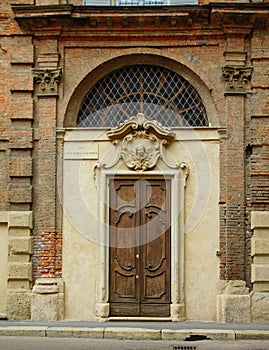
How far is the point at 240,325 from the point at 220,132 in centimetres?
374

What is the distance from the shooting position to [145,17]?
1175cm

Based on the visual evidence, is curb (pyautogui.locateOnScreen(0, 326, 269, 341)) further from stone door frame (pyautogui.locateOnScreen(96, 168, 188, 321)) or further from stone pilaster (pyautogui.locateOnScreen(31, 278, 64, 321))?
stone door frame (pyautogui.locateOnScreen(96, 168, 188, 321))

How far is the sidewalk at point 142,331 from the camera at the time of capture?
10352mm

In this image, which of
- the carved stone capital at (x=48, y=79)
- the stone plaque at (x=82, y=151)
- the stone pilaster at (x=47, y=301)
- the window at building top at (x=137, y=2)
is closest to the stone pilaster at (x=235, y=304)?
the stone pilaster at (x=47, y=301)

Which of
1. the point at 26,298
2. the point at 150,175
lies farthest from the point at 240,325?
the point at 26,298

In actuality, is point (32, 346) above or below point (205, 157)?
below

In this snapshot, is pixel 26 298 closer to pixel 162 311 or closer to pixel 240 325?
pixel 162 311

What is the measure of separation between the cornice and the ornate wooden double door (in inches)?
124

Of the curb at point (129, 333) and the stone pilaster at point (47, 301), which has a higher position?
the stone pilaster at point (47, 301)

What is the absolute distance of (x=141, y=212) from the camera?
→ 11867 millimetres

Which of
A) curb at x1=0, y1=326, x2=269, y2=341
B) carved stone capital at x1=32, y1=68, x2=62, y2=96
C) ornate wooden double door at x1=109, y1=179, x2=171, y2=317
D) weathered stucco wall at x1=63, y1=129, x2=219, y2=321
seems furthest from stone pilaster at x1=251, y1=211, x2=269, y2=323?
carved stone capital at x1=32, y1=68, x2=62, y2=96

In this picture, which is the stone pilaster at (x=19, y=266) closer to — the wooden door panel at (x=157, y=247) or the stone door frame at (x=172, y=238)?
the stone door frame at (x=172, y=238)

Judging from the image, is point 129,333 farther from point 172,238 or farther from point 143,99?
point 143,99

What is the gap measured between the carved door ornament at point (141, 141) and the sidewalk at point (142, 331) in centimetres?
310
